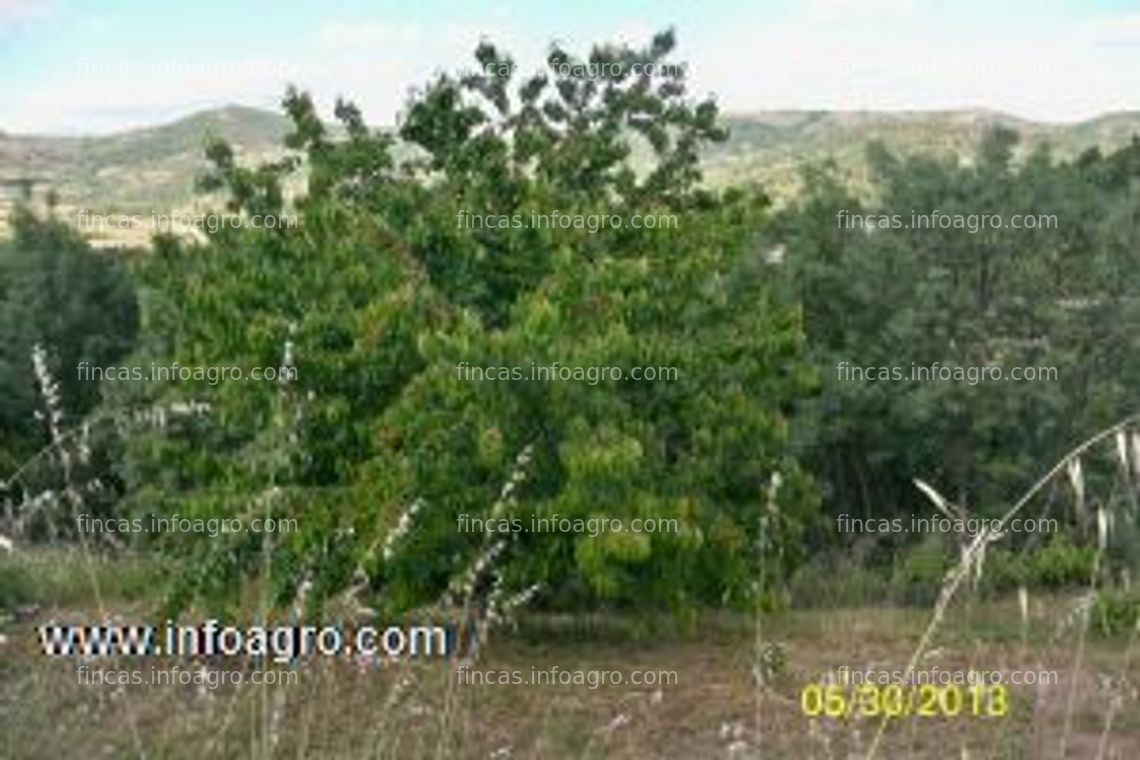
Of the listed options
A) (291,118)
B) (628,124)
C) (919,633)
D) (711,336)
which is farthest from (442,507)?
(628,124)

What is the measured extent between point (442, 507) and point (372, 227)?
295cm

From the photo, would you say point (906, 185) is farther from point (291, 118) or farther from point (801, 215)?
point (291, 118)

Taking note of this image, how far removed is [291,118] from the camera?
56.5 ft
